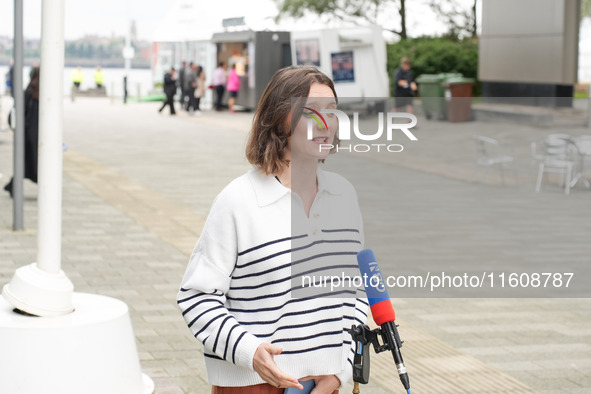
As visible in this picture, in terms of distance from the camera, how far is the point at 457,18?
46.4 metres

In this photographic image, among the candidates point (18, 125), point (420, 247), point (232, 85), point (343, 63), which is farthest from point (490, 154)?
point (232, 85)

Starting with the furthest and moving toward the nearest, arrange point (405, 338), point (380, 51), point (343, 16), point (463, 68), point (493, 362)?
point (343, 16)
point (463, 68)
point (380, 51)
point (405, 338)
point (493, 362)

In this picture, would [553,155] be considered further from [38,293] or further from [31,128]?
[31,128]

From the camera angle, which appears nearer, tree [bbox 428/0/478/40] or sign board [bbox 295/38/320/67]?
sign board [bbox 295/38/320/67]

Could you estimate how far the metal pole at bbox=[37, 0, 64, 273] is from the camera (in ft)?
13.2

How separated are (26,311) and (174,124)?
23.1 m

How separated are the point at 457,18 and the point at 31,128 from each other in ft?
123

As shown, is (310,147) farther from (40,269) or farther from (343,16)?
(343,16)

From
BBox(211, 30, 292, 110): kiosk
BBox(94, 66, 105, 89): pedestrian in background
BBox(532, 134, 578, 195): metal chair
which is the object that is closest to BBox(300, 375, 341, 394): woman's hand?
BBox(532, 134, 578, 195): metal chair

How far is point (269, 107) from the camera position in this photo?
7.75 feet

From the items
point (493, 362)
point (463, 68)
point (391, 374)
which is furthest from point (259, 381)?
point (463, 68)

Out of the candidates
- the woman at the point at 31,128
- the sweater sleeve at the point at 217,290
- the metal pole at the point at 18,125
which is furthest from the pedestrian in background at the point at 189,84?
the sweater sleeve at the point at 217,290

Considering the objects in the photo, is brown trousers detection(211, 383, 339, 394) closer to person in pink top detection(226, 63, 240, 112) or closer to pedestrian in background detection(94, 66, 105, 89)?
person in pink top detection(226, 63, 240, 112)

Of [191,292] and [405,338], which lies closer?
A: [191,292]
